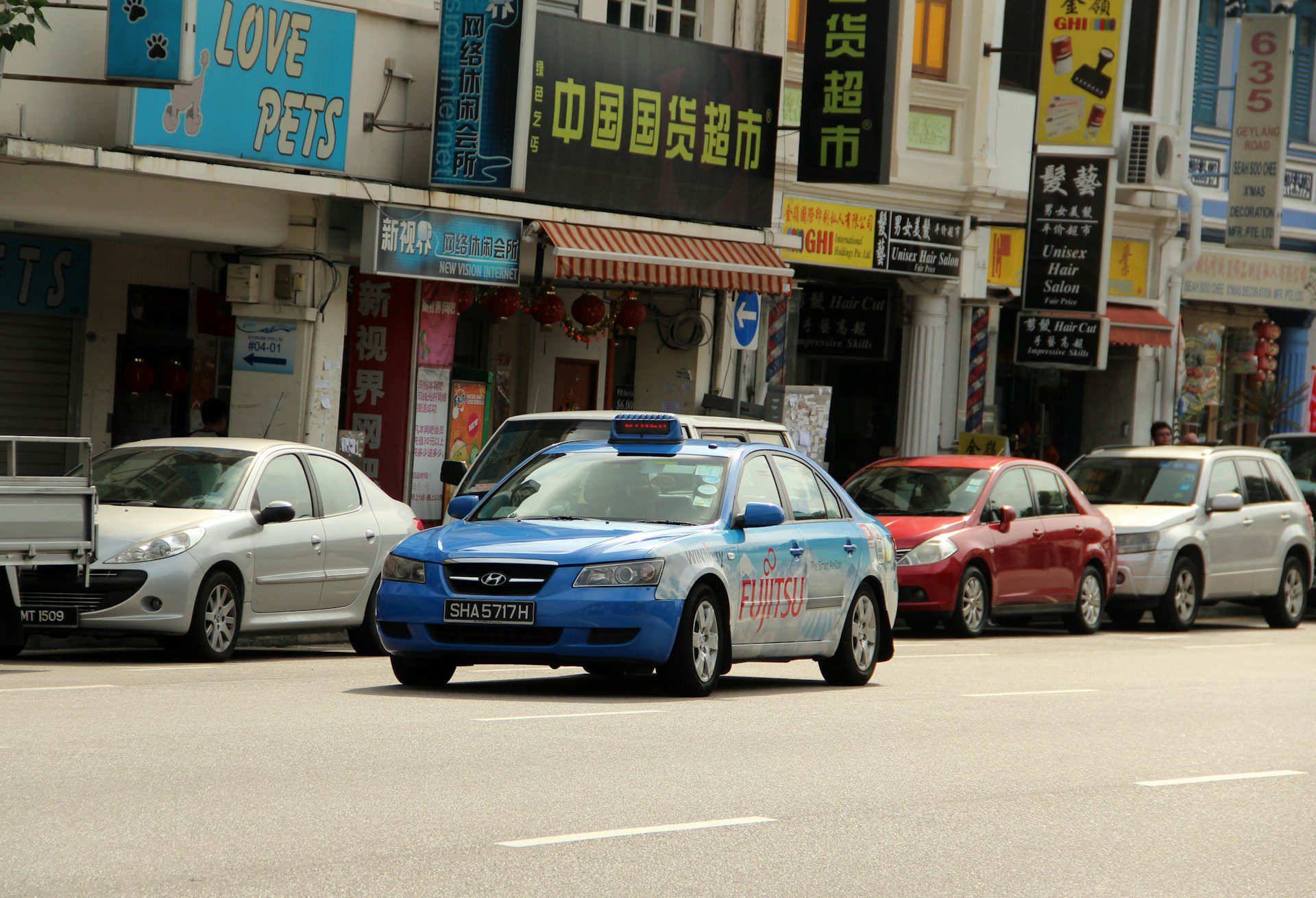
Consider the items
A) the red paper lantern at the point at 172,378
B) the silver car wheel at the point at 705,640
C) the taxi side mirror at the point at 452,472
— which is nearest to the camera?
the silver car wheel at the point at 705,640

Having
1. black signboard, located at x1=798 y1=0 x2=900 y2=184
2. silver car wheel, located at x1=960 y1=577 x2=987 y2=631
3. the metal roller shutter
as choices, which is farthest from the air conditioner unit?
the metal roller shutter

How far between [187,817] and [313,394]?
12836 mm

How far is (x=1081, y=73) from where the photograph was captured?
26.9 meters

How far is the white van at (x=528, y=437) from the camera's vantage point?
15430 mm

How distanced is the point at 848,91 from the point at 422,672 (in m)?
13.2

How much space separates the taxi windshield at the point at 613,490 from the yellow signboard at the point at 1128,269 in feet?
60.6

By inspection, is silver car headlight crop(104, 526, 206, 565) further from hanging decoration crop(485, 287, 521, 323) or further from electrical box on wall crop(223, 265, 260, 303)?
hanging decoration crop(485, 287, 521, 323)

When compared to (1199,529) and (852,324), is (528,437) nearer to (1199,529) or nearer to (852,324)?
(1199,529)

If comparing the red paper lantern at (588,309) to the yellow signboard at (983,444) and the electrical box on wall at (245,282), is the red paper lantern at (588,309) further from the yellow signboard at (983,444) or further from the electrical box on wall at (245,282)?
the yellow signboard at (983,444)

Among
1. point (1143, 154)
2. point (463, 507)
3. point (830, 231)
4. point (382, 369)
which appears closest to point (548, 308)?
point (382, 369)

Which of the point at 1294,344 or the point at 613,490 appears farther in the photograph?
the point at 1294,344

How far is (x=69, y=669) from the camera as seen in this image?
41.2 feet

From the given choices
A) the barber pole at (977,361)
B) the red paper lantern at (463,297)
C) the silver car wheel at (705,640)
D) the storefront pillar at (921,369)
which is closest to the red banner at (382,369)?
the red paper lantern at (463,297)

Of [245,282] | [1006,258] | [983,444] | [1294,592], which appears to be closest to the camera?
[245,282]
